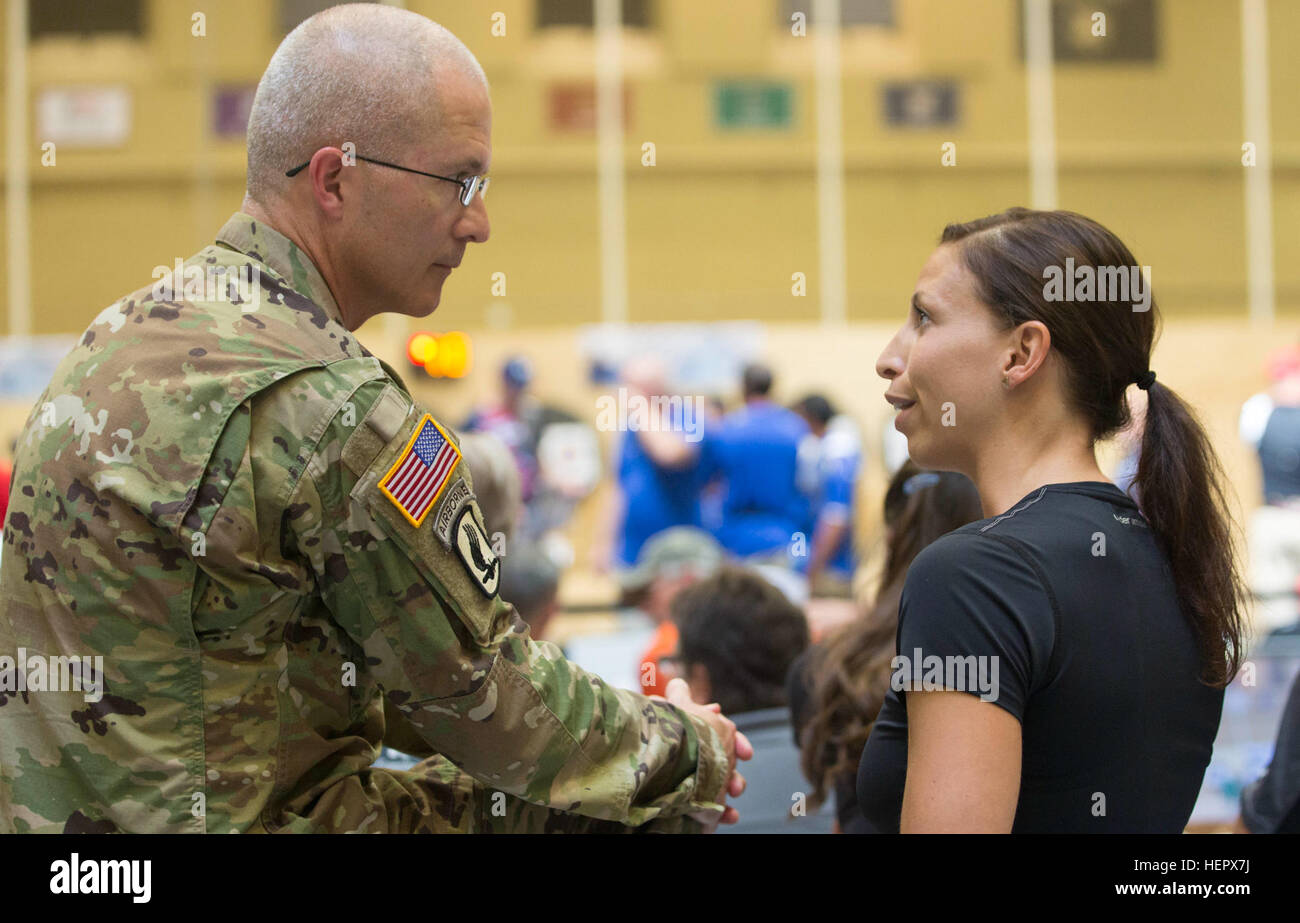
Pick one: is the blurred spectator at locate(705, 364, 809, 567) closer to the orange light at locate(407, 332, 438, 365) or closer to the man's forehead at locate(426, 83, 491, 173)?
the orange light at locate(407, 332, 438, 365)

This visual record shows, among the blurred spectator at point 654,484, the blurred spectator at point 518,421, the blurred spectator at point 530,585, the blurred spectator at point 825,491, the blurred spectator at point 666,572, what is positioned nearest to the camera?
the blurred spectator at point 530,585

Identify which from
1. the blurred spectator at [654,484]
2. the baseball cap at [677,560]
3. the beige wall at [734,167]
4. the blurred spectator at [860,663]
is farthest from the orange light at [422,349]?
→ the blurred spectator at [860,663]

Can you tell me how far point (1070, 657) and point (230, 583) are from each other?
0.84 metres

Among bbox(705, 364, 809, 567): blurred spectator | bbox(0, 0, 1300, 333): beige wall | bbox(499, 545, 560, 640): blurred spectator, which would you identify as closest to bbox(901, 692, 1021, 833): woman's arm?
bbox(499, 545, 560, 640): blurred spectator

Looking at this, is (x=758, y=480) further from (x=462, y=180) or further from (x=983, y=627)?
(x=983, y=627)

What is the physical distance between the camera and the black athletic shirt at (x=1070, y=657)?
1.27m

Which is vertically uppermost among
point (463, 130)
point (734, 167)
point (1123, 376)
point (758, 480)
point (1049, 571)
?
point (734, 167)

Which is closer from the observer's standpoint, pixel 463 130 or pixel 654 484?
pixel 463 130

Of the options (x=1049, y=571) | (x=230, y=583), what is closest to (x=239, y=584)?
(x=230, y=583)

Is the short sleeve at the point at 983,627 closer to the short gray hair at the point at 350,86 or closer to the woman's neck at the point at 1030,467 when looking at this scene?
the woman's neck at the point at 1030,467

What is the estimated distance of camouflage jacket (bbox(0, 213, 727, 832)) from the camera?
50.5 inches

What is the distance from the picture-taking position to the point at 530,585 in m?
2.89
